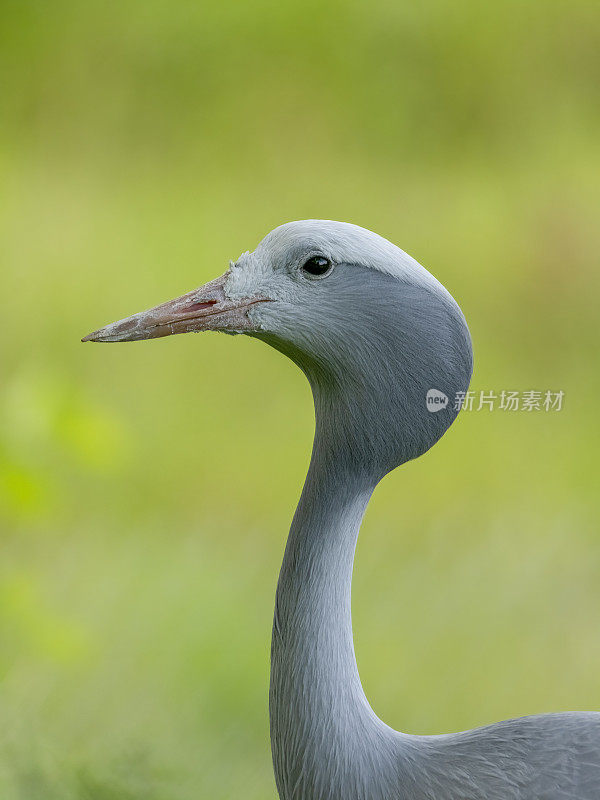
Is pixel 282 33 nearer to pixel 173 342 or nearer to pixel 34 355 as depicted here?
pixel 173 342

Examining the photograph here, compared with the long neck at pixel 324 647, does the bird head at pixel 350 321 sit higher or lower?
higher

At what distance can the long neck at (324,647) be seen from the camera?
2.40 ft

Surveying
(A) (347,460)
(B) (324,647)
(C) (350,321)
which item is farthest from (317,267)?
(B) (324,647)

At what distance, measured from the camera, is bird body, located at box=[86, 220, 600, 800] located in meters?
0.70

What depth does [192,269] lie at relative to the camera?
231 centimetres

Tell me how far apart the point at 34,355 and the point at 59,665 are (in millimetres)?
747

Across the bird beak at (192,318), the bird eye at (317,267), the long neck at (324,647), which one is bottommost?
the long neck at (324,647)

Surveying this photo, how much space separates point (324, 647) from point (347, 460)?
0.49 ft

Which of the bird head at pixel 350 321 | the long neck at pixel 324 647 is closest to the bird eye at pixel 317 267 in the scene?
the bird head at pixel 350 321

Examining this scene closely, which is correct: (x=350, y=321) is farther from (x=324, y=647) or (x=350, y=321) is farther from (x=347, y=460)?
(x=324, y=647)

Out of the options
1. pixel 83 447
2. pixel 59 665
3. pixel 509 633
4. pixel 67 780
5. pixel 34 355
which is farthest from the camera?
pixel 34 355

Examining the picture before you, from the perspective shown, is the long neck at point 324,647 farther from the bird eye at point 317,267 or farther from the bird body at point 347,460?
the bird eye at point 317,267

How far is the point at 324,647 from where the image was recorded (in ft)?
2.41

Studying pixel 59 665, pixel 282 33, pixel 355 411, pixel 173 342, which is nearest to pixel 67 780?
pixel 59 665
